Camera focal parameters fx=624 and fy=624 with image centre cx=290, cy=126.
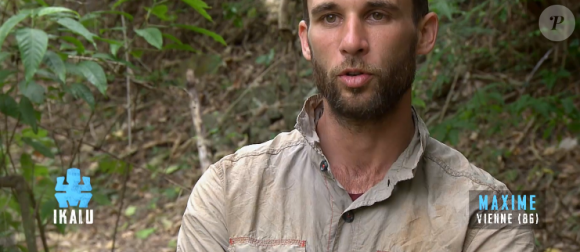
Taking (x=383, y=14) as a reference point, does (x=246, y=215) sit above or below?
below

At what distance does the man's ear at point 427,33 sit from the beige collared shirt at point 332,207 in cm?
21

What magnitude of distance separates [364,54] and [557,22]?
3.39m

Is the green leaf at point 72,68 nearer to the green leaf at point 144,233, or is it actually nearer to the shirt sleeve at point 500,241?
the shirt sleeve at point 500,241

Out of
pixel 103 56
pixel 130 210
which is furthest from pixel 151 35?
pixel 130 210

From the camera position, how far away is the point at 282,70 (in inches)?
219

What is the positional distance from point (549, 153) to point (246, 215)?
360 cm

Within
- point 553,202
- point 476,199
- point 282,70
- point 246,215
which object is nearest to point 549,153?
point 553,202

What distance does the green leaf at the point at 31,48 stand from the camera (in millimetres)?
2148

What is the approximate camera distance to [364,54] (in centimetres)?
174

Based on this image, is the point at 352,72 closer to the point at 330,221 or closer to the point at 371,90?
the point at 371,90

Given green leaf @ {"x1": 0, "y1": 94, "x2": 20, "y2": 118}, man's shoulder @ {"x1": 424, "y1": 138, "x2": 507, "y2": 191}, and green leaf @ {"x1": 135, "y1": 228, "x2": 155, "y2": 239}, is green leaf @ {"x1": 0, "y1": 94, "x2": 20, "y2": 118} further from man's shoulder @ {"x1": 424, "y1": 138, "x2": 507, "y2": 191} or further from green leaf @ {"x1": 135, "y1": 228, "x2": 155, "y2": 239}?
green leaf @ {"x1": 135, "y1": 228, "x2": 155, "y2": 239}

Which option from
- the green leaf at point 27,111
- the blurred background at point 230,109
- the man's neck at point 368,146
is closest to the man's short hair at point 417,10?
the man's neck at point 368,146

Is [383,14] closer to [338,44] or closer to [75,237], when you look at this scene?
[338,44]

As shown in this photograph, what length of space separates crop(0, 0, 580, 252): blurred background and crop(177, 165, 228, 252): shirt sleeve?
0.94 m
